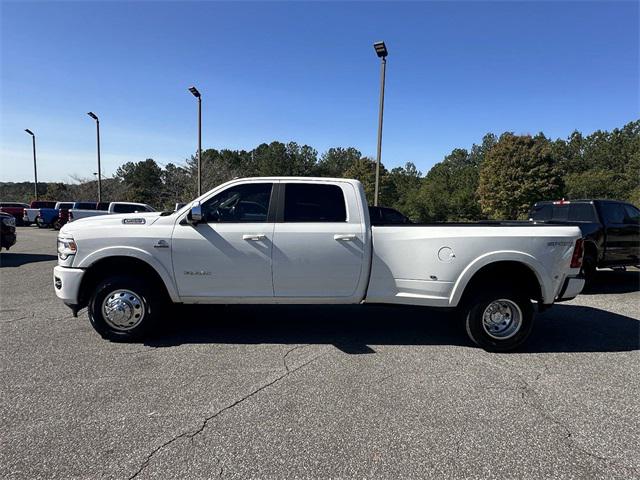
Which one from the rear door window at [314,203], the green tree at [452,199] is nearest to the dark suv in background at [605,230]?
the rear door window at [314,203]

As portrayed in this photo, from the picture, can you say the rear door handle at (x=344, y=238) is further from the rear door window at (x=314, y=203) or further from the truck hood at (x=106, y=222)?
the truck hood at (x=106, y=222)

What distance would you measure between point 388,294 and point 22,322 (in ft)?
16.3

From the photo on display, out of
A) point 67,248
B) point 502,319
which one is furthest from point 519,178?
point 67,248

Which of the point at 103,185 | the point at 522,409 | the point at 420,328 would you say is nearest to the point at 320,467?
the point at 522,409

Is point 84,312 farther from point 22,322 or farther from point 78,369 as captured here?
point 78,369

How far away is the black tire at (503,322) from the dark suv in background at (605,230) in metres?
4.55

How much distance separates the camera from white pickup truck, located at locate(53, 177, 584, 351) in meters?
4.64

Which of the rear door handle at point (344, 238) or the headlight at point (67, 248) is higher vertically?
the rear door handle at point (344, 238)

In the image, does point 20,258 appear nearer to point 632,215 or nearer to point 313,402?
point 313,402

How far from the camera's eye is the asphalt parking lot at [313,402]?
267cm

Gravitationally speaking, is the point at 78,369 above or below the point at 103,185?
below

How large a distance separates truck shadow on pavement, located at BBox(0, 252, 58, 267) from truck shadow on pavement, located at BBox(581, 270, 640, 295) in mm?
13690

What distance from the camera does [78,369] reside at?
4039 mm

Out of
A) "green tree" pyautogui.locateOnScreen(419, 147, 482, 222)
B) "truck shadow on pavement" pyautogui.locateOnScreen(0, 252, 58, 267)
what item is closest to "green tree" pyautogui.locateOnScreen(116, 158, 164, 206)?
"green tree" pyautogui.locateOnScreen(419, 147, 482, 222)
